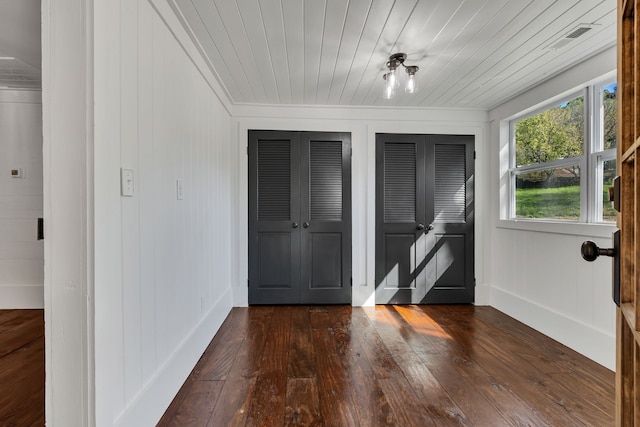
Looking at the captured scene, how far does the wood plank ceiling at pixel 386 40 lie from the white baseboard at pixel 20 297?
119 inches

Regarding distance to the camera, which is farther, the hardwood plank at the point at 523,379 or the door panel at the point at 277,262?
the door panel at the point at 277,262

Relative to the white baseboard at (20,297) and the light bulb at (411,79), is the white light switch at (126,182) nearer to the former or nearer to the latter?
the light bulb at (411,79)

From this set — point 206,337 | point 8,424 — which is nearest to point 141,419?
point 8,424

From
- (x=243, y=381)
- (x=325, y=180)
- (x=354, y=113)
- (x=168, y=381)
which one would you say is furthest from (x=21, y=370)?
(x=354, y=113)

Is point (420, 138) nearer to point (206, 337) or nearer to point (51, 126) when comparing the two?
point (206, 337)

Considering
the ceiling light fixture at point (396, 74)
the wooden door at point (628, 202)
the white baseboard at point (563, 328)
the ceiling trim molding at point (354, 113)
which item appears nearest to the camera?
the wooden door at point (628, 202)

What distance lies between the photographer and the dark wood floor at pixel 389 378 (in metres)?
1.63

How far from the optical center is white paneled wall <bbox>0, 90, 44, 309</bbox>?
324 centimetres

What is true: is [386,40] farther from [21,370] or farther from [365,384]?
[21,370]

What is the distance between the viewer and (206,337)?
2426 millimetres

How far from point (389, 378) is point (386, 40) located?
222 centimetres

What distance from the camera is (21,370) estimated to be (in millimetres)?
2027

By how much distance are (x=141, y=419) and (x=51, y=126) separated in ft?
4.27

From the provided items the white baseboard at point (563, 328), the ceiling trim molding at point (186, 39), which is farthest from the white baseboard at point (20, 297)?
the white baseboard at point (563, 328)
